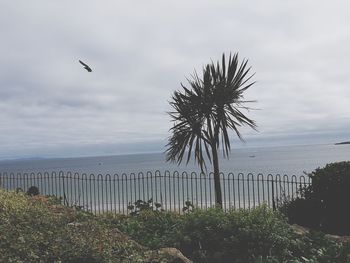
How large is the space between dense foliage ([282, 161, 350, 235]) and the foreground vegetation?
2476mm

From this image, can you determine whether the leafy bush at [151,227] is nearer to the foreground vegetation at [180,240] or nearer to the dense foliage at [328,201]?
the foreground vegetation at [180,240]

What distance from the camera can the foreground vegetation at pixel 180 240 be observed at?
18.6 feet

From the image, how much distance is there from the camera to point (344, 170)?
964cm

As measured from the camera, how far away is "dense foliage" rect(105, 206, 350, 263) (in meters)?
6.34

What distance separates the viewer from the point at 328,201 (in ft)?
32.0

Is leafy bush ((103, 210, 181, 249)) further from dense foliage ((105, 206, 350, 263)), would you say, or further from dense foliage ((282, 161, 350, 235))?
dense foliage ((282, 161, 350, 235))

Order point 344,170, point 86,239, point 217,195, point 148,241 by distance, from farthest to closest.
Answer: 1. point 217,195
2. point 344,170
3. point 148,241
4. point 86,239

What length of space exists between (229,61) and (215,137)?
2.11 metres

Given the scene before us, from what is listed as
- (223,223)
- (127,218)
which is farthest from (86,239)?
(127,218)

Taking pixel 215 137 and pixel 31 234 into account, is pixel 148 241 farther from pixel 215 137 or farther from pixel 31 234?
pixel 215 137

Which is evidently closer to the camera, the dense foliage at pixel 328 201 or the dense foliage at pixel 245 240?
the dense foliage at pixel 245 240

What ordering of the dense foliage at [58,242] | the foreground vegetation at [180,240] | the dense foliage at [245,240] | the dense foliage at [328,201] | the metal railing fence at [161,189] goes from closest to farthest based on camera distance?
the dense foliage at [58,242] → the foreground vegetation at [180,240] → the dense foliage at [245,240] → the dense foliage at [328,201] → the metal railing fence at [161,189]

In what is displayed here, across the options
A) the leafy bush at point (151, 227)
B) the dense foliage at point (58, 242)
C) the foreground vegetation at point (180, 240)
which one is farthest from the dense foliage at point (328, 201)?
the dense foliage at point (58, 242)

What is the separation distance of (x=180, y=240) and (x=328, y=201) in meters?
4.31
